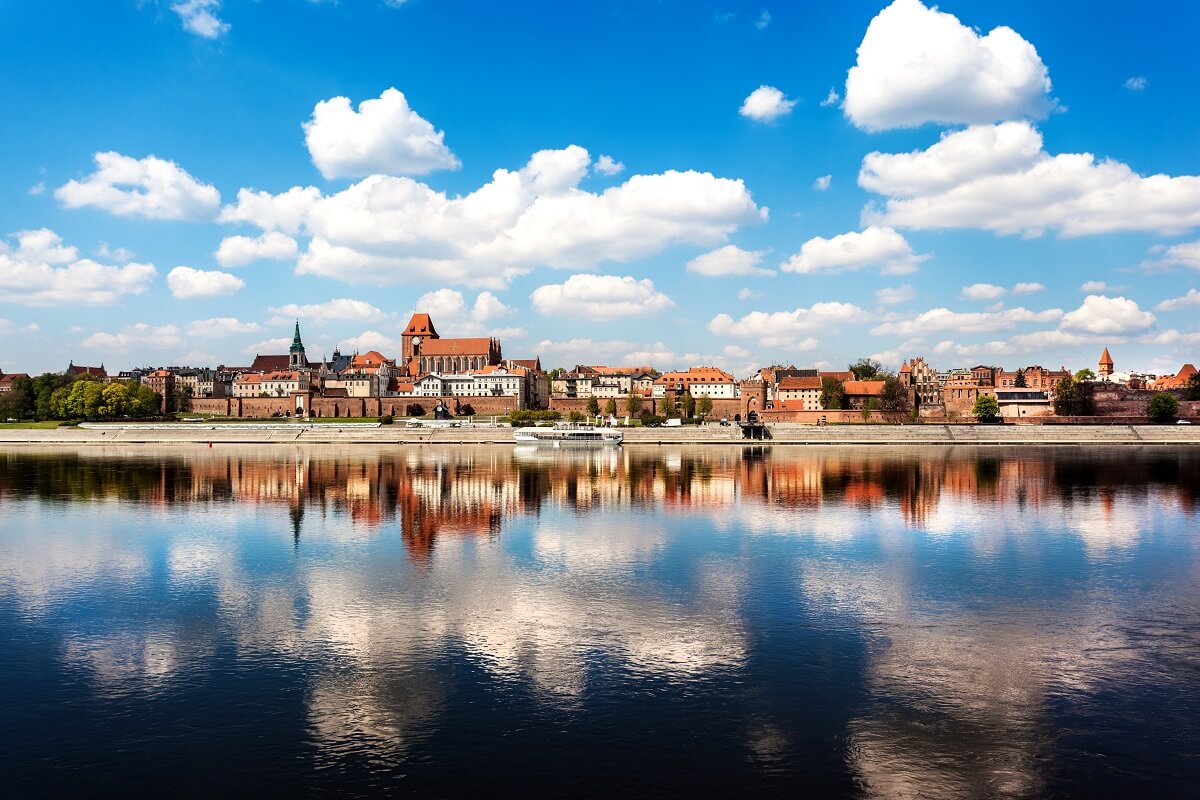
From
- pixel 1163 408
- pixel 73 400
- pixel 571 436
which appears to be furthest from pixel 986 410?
pixel 73 400

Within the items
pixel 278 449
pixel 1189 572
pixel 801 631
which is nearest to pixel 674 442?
pixel 278 449

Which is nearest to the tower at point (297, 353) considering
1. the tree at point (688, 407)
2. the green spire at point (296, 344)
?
the green spire at point (296, 344)

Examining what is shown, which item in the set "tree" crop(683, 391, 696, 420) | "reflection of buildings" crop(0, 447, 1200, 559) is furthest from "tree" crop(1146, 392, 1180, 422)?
"tree" crop(683, 391, 696, 420)

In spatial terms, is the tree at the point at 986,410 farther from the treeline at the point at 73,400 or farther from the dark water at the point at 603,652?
the treeline at the point at 73,400

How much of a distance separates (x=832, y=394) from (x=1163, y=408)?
28.7m

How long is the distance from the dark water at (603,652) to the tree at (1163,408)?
176 feet

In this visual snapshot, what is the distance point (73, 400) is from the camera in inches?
2938

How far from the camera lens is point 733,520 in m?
22.2

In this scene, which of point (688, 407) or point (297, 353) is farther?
point (297, 353)

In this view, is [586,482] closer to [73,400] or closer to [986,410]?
[986,410]

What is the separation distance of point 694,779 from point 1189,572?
1328 cm

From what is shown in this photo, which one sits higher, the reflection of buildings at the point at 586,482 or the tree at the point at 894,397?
the tree at the point at 894,397

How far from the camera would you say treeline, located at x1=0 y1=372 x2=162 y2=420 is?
7444 centimetres

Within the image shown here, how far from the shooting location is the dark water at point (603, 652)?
7.84m
